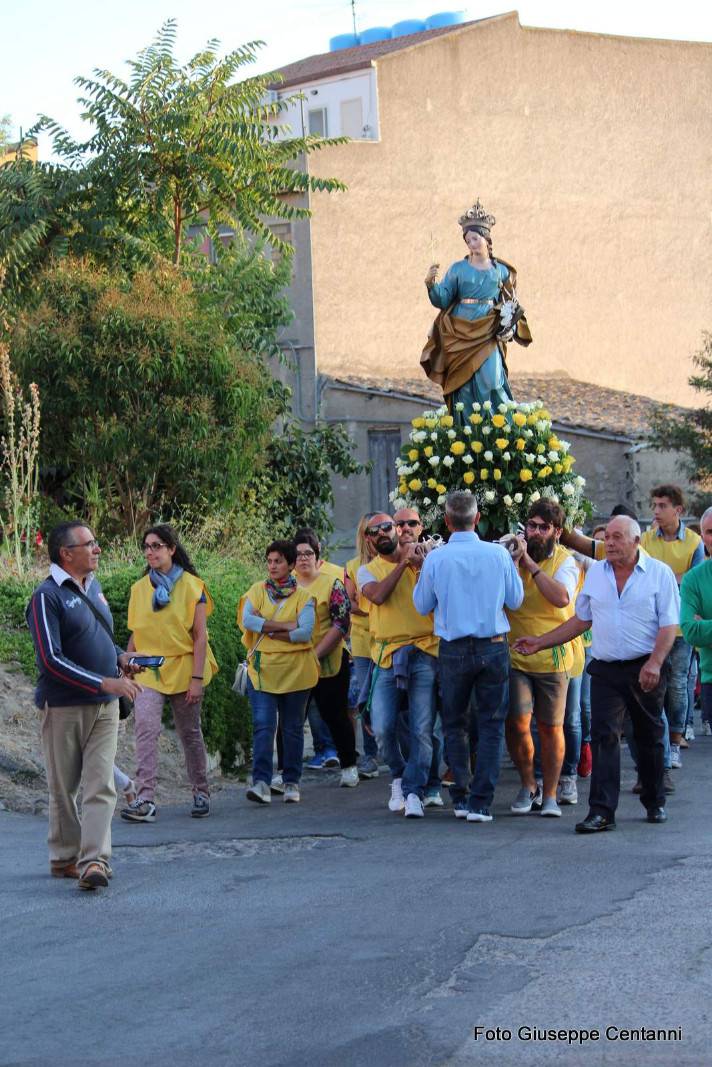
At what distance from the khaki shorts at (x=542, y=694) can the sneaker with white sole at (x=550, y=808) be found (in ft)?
1.57

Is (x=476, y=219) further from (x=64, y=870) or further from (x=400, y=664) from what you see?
(x=64, y=870)

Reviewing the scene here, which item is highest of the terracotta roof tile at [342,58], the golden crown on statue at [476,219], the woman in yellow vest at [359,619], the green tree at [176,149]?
the terracotta roof tile at [342,58]

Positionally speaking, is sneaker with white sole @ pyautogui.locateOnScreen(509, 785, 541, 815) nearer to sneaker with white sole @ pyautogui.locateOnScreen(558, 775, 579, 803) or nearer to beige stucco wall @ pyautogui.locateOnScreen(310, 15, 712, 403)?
sneaker with white sole @ pyautogui.locateOnScreen(558, 775, 579, 803)

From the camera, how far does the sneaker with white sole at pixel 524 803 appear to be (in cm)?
1021

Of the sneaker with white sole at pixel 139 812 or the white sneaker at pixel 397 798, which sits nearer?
the sneaker with white sole at pixel 139 812

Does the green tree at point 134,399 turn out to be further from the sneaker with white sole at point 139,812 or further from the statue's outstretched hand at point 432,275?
the sneaker with white sole at point 139,812

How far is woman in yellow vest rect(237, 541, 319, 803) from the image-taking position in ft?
35.6

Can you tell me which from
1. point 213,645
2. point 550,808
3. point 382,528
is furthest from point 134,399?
point 550,808

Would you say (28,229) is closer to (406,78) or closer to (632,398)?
(406,78)

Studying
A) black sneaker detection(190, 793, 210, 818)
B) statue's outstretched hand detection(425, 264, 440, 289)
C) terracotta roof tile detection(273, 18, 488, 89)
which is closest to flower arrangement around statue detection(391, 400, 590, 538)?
statue's outstretched hand detection(425, 264, 440, 289)

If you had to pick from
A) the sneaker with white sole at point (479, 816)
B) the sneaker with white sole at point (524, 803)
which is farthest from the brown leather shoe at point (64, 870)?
the sneaker with white sole at point (524, 803)

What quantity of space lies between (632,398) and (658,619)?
2595 centimetres

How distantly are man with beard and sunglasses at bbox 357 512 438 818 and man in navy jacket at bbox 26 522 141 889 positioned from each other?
7.88 ft

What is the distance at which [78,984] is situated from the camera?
617cm
